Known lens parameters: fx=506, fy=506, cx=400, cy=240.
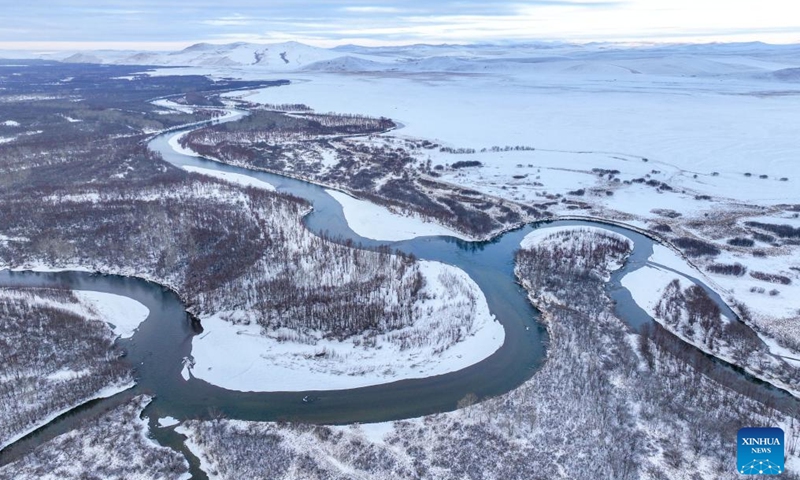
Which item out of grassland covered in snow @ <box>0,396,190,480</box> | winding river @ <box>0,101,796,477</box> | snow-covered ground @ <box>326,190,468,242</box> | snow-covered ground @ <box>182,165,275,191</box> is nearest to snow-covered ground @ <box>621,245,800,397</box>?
winding river @ <box>0,101,796,477</box>

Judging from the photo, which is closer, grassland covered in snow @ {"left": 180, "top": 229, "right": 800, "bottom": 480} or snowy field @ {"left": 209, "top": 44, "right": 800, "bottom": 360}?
grassland covered in snow @ {"left": 180, "top": 229, "right": 800, "bottom": 480}

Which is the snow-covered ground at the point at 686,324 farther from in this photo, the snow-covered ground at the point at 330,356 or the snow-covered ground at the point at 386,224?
the snow-covered ground at the point at 386,224

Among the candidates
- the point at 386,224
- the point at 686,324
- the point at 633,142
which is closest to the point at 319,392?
the point at 686,324

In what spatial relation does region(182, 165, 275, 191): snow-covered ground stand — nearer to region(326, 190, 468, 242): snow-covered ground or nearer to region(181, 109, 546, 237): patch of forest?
region(181, 109, 546, 237): patch of forest

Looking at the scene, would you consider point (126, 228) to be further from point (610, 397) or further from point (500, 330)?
point (610, 397)

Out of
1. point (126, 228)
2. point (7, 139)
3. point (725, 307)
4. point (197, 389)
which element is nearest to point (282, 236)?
point (126, 228)

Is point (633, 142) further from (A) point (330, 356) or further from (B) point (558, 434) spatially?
(A) point (330, 356)

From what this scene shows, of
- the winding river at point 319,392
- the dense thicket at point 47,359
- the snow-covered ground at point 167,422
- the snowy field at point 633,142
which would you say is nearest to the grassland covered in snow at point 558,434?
the snow-covered ground at point 167,422

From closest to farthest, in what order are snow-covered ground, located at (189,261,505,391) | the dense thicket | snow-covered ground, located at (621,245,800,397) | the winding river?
the dense thicket, the winding river, snow-covered ground, located at (189,261,505,391), snow-covered ground, located at (621,245,800,397)
